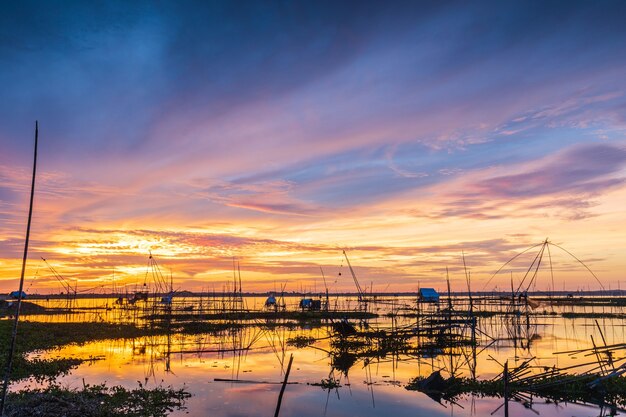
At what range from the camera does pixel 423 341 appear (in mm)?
36719

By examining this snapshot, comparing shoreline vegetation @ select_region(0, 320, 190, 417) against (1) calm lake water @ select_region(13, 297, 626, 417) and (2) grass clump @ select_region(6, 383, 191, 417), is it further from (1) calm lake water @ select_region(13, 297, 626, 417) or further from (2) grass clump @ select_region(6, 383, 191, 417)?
(1) calm lake water @ select_region(13, 297, 626, 417)

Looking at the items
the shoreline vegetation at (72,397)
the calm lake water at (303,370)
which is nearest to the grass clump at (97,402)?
the shoreline vegetation at (72,397)

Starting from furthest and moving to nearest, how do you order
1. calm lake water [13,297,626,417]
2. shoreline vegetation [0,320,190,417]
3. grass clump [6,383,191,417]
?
calm lake water [13,297,626,417]
shoreline vegetation [0,320,190,417]
grass clump [6,383,191,417]

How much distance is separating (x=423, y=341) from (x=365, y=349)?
24.1ft

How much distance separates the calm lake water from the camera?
17484 millimetres

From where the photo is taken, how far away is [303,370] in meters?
24.8

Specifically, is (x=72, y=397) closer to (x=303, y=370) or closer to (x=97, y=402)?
(x=97, y=402)

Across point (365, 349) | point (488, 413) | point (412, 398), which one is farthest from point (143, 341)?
point (488, 413)

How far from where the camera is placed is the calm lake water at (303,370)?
17484 millimetres

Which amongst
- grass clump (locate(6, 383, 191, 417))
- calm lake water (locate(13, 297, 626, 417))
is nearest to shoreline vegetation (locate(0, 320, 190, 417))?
grass clump (locate(6, 383, 191, 417))

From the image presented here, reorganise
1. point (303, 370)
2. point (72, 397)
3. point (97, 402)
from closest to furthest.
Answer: point (72, 397)
point (97, 402)
point (303, 370)

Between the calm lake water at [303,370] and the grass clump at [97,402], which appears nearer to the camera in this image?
the grass clump at [97,402]

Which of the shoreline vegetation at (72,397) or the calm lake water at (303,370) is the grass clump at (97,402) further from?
the calm lake water at (303,370)

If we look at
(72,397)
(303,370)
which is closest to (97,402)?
(72,397)
